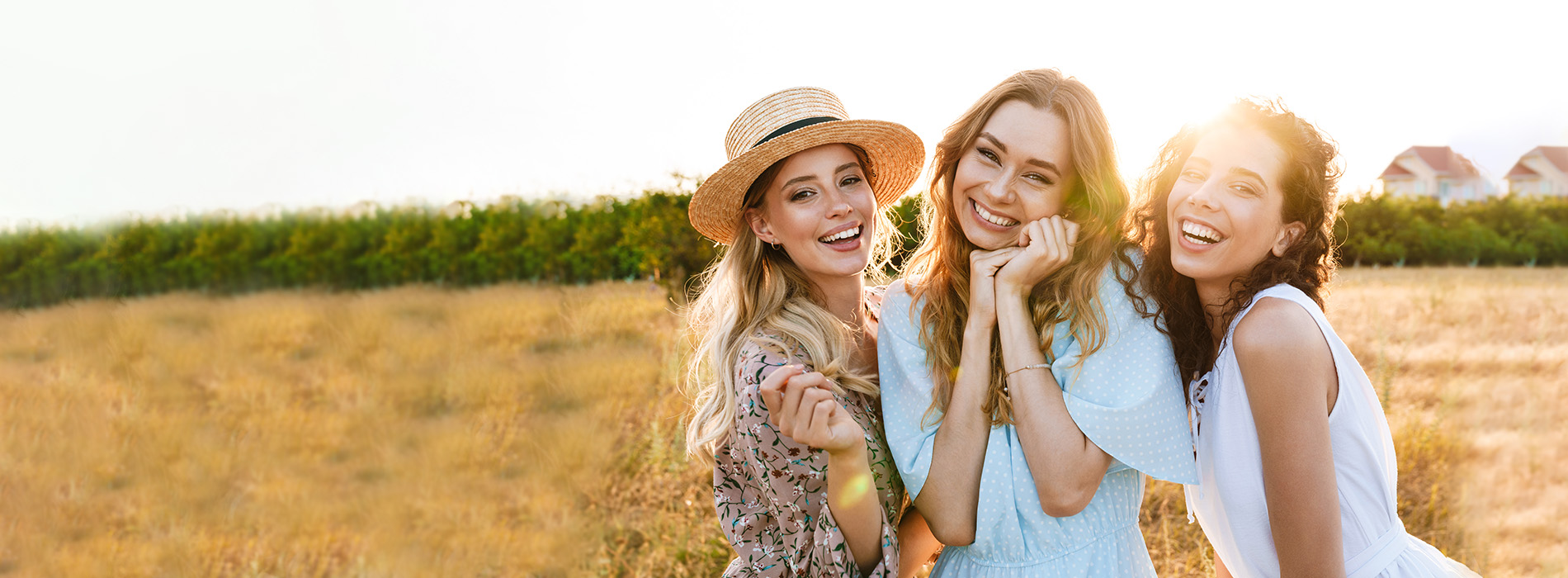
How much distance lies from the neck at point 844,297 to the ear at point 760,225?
0.23 metres

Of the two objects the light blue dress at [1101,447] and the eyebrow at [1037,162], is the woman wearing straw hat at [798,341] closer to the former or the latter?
the light blue dress at [1101,447]

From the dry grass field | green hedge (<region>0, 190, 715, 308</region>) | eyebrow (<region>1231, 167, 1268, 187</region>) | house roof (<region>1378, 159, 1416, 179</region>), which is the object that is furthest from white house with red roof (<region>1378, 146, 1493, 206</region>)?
eyebrow (<region>1231, 167, 1268, 187</region>)

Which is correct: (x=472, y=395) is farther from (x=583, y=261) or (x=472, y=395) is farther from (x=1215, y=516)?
(x=1215, y=516)

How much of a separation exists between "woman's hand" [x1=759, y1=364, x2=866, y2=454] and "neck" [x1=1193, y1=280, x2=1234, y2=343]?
1.19 meters

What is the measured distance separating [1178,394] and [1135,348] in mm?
201

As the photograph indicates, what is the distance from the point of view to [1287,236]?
2.30 metres

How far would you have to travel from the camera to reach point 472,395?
9.67 metres

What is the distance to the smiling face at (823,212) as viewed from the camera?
2.69 metres

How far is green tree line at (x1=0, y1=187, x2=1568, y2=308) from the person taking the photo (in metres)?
13.0

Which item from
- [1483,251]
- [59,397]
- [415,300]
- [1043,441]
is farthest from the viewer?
[1483,251]

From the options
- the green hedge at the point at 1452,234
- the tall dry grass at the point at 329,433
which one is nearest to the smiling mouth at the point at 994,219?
the tall dry grass at the point at 329,433

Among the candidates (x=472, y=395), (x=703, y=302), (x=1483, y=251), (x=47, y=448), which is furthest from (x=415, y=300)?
(x=1483, y=251)

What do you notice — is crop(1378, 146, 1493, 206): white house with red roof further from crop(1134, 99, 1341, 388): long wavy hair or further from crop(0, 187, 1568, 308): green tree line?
crop(1134, 99, 1341, 388): long wavy hair

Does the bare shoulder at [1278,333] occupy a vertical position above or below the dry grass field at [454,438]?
above
